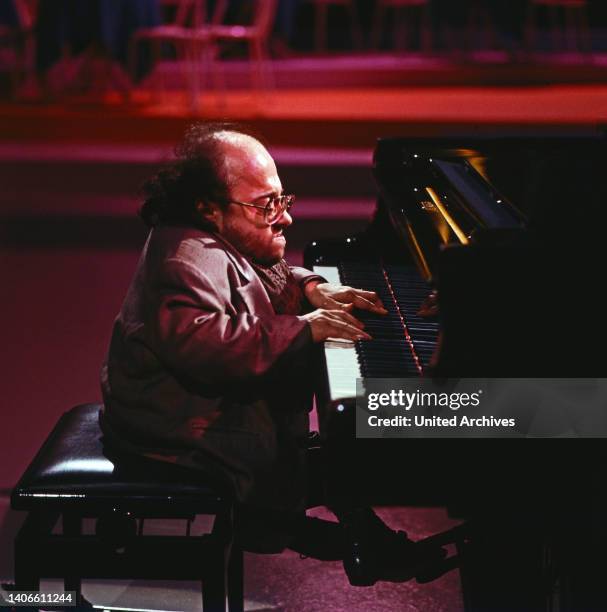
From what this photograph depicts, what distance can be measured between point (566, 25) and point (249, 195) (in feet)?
31.9

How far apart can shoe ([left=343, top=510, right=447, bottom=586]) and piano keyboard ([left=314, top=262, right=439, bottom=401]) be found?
35 cm

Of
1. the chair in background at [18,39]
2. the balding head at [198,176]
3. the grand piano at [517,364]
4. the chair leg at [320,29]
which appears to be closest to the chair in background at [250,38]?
the chair leg at [320,29]

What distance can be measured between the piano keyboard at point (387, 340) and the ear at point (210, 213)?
0.95ft

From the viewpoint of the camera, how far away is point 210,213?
191cm

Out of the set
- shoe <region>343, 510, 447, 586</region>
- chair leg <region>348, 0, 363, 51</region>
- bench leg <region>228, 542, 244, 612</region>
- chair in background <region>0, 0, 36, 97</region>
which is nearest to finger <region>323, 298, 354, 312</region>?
shoe <region>343, 510, 447, 586</region>

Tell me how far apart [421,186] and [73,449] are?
0.88m

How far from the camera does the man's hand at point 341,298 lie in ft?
6.42

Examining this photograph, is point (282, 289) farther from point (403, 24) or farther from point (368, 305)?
point (403, 24)

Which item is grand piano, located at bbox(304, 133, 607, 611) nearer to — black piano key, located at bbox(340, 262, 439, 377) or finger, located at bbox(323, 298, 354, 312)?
black piano key, located at bbox(340, 262, 439, 377)

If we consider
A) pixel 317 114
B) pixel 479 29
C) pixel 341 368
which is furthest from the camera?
pixel 479 29

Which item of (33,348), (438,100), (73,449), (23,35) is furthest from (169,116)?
(73,449)

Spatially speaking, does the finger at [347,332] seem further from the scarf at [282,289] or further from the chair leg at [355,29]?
the chair leg at [355,29]

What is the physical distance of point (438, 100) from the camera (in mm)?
8219

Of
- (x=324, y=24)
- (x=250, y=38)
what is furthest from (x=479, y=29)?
(x=250, y=38)
